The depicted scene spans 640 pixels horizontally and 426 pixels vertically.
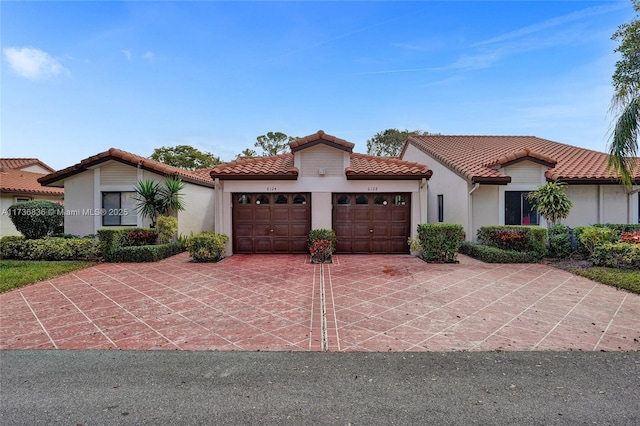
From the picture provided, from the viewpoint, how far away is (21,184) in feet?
60.4

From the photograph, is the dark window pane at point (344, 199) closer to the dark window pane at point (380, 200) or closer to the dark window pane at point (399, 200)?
the dark window pane at point (380, 200)

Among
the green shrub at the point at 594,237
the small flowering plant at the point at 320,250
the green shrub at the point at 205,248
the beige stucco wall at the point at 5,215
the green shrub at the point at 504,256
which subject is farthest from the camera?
the beige stucco wall at the point at 5,215

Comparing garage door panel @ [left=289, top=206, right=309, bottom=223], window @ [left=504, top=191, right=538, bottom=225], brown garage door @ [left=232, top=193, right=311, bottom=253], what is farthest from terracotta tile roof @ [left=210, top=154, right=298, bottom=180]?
window @ [left=504, top=191, right=538, bottom=225]

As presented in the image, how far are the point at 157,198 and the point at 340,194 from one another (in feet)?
24.2

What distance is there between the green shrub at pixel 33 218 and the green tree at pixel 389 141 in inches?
1052

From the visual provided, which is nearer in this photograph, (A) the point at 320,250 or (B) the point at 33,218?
(A) the point at 320,250

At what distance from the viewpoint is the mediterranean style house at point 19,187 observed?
671 inches

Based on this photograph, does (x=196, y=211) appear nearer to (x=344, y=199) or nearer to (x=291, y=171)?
(x=291, y=171)

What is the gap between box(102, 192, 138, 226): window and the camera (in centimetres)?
1337

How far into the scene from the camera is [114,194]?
44.2 feet

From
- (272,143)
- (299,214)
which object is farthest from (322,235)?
(272,143)

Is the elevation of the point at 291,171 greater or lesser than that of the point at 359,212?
greater

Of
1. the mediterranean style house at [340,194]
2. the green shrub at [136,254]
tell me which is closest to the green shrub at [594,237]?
the mediterranean style house at [340,194]

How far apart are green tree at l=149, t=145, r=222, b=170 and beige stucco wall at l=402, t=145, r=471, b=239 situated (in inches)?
850
